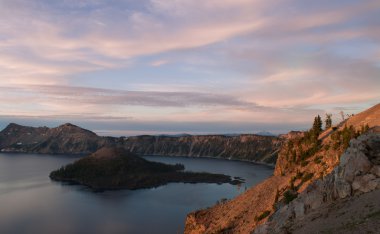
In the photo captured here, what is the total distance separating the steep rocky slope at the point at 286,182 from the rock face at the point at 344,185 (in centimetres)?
1288

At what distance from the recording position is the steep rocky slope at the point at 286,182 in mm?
62062

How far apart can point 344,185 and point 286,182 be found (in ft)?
110

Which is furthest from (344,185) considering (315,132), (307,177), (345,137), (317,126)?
(317,126)

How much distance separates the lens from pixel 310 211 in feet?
137

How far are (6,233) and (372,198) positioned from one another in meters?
141

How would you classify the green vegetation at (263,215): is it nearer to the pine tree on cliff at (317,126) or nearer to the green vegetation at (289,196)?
the green vegetation at (289,196)

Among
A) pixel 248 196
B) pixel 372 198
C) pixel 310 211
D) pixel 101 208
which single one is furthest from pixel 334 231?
pixel 101 208

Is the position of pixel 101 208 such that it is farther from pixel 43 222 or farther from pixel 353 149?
pixel 353 149

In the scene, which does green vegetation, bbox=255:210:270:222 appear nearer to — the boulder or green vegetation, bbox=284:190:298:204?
green vegetation, bbox=284:190:298:204

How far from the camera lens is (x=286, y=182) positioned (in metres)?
72.6

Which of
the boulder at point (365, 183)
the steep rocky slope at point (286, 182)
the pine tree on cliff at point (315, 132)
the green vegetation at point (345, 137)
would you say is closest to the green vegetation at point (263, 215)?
the steep rocky slope at point (286, 182)

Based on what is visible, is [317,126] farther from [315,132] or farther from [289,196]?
[289,196]

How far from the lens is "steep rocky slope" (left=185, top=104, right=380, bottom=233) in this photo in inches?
2443

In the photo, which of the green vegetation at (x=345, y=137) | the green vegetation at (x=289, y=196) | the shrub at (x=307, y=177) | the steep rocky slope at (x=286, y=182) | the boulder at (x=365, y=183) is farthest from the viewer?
the shrub at (x=307, y=177)
